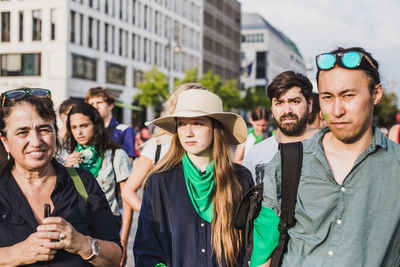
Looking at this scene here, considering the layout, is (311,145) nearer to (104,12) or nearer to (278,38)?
(104,12)

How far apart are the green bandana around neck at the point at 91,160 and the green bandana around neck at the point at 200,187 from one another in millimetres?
2051

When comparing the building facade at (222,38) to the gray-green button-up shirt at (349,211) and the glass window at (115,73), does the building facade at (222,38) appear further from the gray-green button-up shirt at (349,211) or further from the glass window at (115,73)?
the gray-green button-up shirt at (349,211)

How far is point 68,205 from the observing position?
3.40 metres

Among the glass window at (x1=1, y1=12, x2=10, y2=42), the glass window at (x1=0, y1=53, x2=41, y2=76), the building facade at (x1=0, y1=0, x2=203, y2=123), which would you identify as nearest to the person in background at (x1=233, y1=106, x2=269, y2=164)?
the building facade at (x1=0, y1=0, x2=203, y2=123)

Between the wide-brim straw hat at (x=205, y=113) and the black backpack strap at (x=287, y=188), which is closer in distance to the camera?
the black backpack strap at (x=287, y=188)

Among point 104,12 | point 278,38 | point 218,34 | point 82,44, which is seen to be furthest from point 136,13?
point 278,38

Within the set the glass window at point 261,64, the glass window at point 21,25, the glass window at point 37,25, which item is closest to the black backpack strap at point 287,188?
the glass window at point 37,25

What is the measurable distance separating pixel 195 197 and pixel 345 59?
59.9 inches

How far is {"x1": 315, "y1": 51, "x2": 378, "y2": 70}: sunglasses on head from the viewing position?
298 centimetres

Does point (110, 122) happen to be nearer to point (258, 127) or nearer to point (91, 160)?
point (91, 160)

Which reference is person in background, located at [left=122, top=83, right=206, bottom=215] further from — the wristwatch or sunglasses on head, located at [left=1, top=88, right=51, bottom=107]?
the wristwatch

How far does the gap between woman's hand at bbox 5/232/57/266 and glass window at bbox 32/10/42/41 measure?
147 feet

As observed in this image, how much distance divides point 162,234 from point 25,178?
3.29 ft

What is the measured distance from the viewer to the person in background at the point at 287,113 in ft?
16.5
